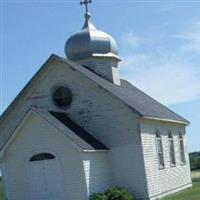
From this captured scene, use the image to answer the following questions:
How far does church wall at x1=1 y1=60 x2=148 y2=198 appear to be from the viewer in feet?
86.2

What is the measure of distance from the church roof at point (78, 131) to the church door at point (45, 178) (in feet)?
6.23

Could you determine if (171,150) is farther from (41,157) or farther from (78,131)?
(41,157)

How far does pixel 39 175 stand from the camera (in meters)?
25.3

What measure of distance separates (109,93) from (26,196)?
230 inches

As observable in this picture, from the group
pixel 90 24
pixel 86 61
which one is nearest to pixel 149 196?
pixel 86 61

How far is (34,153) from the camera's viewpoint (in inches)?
995

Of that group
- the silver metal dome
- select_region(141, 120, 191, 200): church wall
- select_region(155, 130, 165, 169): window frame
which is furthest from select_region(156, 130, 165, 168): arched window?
the silver metal dome

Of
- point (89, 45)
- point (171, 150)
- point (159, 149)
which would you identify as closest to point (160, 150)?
point (159, 149)

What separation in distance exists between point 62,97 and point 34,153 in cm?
409

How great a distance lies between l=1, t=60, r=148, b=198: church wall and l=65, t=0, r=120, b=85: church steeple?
130 inches

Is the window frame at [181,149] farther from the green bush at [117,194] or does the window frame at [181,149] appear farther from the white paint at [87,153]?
the green bush at [117,194]

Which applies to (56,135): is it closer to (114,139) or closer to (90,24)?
(114,139)

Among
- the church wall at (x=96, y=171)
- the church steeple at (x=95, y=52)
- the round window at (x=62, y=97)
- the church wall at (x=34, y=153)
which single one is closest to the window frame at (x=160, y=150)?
the church wall at (x=96, y=171)

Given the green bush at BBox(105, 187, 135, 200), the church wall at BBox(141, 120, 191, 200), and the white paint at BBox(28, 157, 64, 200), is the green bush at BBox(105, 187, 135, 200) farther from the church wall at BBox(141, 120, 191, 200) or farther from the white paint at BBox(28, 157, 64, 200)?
the white paint at BBox(28, 157, 64, 200)
